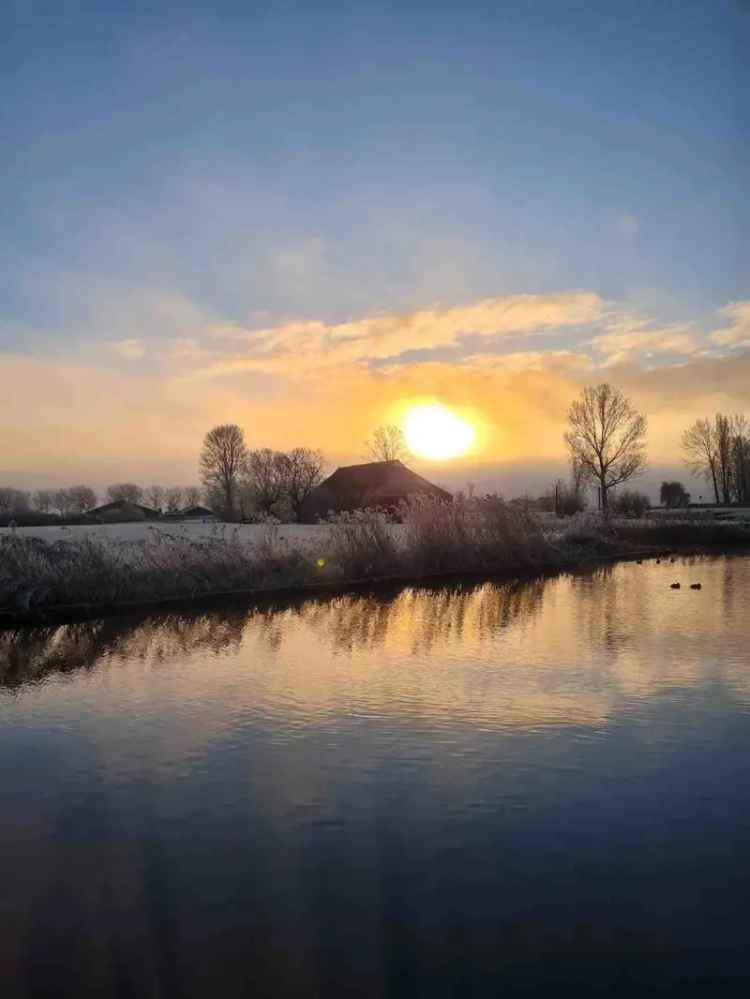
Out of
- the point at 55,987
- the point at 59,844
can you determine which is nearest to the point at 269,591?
the point at 59,844

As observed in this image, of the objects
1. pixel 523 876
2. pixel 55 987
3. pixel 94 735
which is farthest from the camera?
pixel 94 735

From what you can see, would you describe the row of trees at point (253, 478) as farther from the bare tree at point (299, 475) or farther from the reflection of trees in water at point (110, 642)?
the reflection of trees in water at point (110, 642)

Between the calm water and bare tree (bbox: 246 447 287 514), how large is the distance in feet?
166

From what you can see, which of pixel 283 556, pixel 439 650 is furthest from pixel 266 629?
pixel 283 556

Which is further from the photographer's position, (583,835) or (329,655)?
(329,655)

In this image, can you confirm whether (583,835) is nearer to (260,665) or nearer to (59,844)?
(59,844)

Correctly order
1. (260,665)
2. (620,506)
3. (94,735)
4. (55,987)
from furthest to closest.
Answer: (620,506)
(260,665)
(94,735)
(55,987)

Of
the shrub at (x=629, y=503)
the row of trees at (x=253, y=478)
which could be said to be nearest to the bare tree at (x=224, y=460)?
the row of trees at (x=253, y=478)

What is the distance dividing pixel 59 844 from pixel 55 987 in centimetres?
158

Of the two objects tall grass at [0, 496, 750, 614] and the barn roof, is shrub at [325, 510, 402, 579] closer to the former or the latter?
tall grass at [0, 496, 750, 614]

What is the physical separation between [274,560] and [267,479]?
43.4 m

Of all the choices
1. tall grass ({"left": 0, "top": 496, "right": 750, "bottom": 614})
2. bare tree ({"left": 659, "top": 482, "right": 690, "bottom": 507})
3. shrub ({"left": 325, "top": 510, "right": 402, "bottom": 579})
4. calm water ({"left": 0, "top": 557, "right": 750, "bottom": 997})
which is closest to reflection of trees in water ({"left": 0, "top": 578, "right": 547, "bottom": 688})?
calm water ({"left": 0, "top": 557, "right": 750, "bottom": 997})

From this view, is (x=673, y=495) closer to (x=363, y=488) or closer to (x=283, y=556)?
(x=363, y=488)

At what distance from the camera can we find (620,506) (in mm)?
47125
